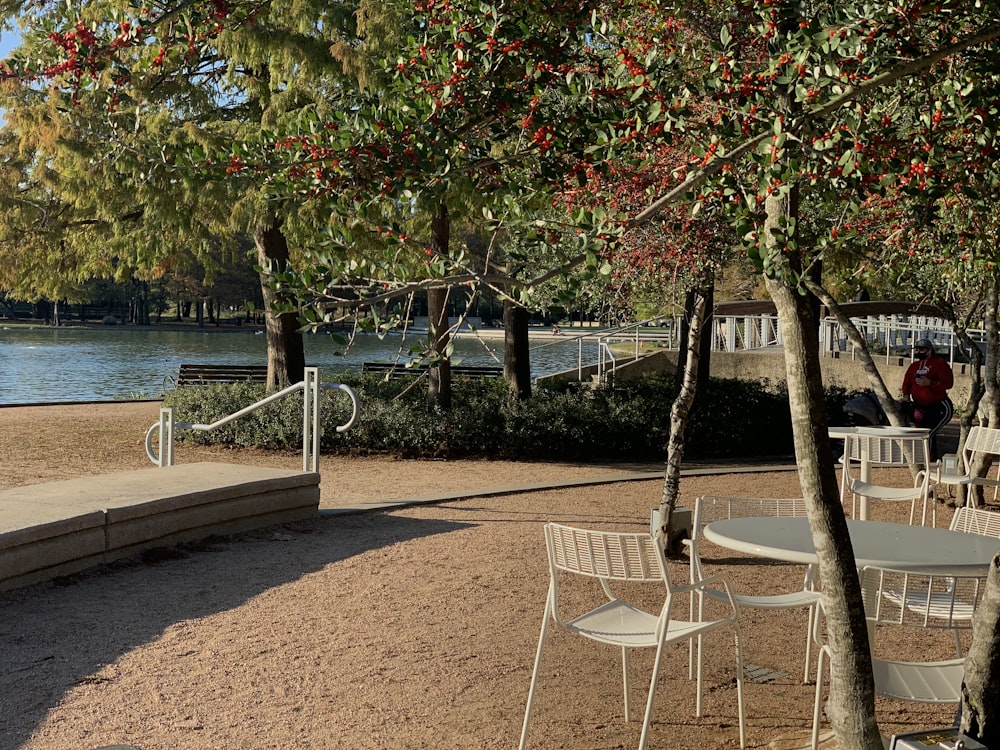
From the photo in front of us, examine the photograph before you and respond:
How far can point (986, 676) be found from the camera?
3.30 metres

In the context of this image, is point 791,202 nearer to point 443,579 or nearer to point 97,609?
point 443,579

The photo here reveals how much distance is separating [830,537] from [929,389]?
33.6 feet

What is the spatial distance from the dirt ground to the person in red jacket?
20.0 ft

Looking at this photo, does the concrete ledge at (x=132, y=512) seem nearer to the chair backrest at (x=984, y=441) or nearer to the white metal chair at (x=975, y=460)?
the white metal chair at (x=975, y=460)

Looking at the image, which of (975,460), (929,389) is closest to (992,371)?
(975,460)

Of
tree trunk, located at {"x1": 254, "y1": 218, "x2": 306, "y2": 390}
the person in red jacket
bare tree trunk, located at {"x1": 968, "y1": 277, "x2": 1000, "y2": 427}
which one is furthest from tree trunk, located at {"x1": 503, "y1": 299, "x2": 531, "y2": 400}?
bare tree trunk, located at {"x1": 968, "y1": 277, "x2": 1000, "y2": 427}

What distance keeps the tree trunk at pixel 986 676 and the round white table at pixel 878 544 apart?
3.87ft

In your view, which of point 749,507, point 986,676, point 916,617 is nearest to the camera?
point 986,676

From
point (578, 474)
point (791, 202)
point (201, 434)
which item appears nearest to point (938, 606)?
point (791, 202)

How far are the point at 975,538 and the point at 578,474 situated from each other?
25.9 ft

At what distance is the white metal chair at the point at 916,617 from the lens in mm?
4051

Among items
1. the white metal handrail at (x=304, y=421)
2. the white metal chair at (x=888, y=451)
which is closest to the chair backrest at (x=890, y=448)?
the white metal chair at (x=888, y=451)

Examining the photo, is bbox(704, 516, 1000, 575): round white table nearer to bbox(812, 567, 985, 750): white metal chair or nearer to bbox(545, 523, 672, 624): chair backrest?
bbox(812, 567, 985, 750): white metal chair

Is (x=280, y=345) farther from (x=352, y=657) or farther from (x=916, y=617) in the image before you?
(x=916, y=617)
